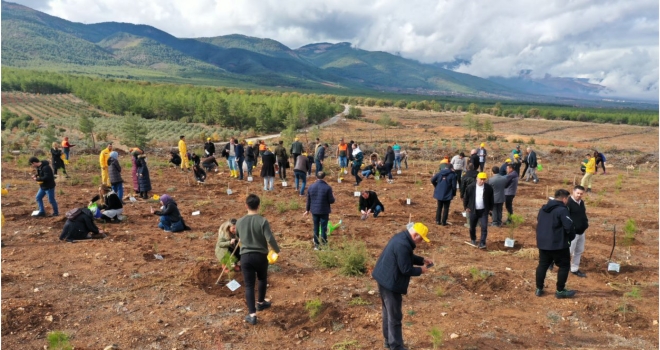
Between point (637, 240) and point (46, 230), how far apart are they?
13959 millimetres

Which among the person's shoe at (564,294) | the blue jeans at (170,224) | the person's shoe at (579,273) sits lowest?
the blue jeans at (170,224)

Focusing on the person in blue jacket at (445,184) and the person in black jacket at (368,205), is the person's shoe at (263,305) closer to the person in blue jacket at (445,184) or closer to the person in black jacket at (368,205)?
the person in black jacket at (368,205)

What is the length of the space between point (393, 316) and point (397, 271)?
593 mm

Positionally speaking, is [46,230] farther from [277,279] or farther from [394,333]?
[394,333]

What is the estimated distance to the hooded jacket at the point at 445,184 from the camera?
9.94 m

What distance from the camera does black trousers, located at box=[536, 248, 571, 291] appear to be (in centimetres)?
613

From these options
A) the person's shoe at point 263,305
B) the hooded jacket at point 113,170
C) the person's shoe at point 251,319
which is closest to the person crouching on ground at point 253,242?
the person's shoe at point 251,319

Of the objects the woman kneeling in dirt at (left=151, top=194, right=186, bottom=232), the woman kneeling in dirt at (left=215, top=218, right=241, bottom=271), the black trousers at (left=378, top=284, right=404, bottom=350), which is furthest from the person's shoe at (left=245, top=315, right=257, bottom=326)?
the woman kneeling in dirt at (left=151, top=194, right=186, bottom=232)

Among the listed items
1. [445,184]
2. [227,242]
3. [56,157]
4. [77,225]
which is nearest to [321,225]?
[227,242]

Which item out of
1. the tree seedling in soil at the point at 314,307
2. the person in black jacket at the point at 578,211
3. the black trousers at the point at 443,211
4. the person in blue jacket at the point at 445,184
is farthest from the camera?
the black trousers at the point at 443,211

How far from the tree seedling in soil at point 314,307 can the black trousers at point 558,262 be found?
352 centimetres

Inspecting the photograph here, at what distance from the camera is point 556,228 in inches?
238

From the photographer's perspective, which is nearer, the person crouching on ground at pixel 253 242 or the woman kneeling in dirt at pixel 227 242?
the person crouching on ground at pixel 253 242

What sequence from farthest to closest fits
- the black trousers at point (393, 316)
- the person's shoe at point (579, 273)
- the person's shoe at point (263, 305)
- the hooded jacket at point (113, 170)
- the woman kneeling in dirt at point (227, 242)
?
1. the hooded jacket at point (113, 170)
2. the person's shoe at point (579, 273)
3. the woman kneeling in dirt at point (227, 242)
4. the person's shoe at point (263, 305)
5. the black trousers at point (393, 316)
